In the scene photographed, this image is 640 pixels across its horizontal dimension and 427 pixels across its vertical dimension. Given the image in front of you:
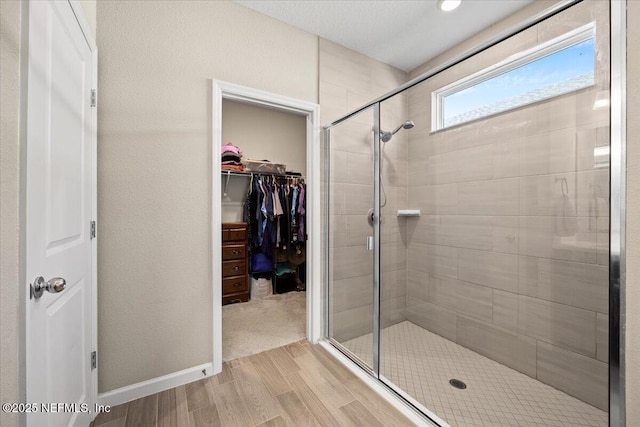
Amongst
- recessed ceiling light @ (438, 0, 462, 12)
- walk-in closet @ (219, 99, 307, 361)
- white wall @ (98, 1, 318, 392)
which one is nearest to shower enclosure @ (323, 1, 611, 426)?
recessed ceiling light @ (438, 0, 462, 12)

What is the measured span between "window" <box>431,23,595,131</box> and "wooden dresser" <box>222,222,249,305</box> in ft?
8.05

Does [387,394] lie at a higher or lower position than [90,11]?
lower

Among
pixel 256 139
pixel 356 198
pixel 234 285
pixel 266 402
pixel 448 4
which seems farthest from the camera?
pixel 256 139

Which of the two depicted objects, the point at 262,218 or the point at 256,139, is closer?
the point at 262,218

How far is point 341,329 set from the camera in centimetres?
217

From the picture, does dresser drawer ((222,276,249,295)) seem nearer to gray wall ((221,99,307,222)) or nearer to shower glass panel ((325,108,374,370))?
gray wall ((221,99,307,222))

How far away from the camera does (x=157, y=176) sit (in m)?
1.62

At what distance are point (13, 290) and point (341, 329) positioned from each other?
6.25 ft

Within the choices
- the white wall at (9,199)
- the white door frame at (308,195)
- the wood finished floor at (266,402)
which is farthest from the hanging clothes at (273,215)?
the white wall at (9,199)

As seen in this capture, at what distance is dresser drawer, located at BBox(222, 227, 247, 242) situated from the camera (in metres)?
3.20

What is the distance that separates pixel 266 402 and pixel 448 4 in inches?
111

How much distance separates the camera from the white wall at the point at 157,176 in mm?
1509

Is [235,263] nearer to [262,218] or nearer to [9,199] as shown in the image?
[262,218]

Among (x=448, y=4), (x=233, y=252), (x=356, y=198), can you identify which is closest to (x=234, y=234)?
(x=233, y=252)
